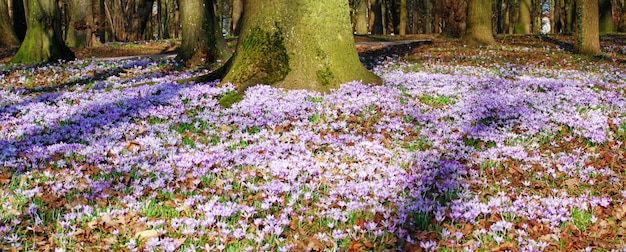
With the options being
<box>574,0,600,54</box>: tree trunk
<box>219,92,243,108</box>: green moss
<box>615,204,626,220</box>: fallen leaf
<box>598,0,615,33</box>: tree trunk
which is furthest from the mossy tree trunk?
<box>598,0,615,33</box>: tree trunk

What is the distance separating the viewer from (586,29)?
811 inches

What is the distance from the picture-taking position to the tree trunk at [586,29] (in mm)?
20156

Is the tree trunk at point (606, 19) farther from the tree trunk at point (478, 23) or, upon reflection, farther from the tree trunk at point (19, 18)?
the tree trunk at point (19, 18)

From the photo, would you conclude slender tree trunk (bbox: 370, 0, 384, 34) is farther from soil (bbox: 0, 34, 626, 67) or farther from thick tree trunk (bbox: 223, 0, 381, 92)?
thick tree trunk (bbox: 223, 0, 381, 92)

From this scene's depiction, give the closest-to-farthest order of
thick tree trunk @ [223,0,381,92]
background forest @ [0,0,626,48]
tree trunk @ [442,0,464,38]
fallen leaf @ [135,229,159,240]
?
fallen leaf @ [135,229,159,240]
thick tree trunk @ [223,0,381,92]
background forest @ [0,0,626,48]
tree trunk @ [442,0,464,38]

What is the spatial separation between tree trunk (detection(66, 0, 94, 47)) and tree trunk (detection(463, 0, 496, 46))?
20079 mm

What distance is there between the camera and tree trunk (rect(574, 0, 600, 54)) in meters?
20.2

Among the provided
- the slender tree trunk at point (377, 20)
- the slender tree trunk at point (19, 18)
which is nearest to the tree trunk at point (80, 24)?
the slender tree trunk at point (19, 18)

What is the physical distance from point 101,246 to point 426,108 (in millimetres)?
6646

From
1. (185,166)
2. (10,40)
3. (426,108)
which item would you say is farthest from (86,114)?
(10,40)

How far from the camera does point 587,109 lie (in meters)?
9.38

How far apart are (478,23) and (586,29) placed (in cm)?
458

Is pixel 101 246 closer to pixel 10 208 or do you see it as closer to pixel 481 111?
pixel 10 208

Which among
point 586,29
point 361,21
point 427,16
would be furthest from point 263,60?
point 427,16
